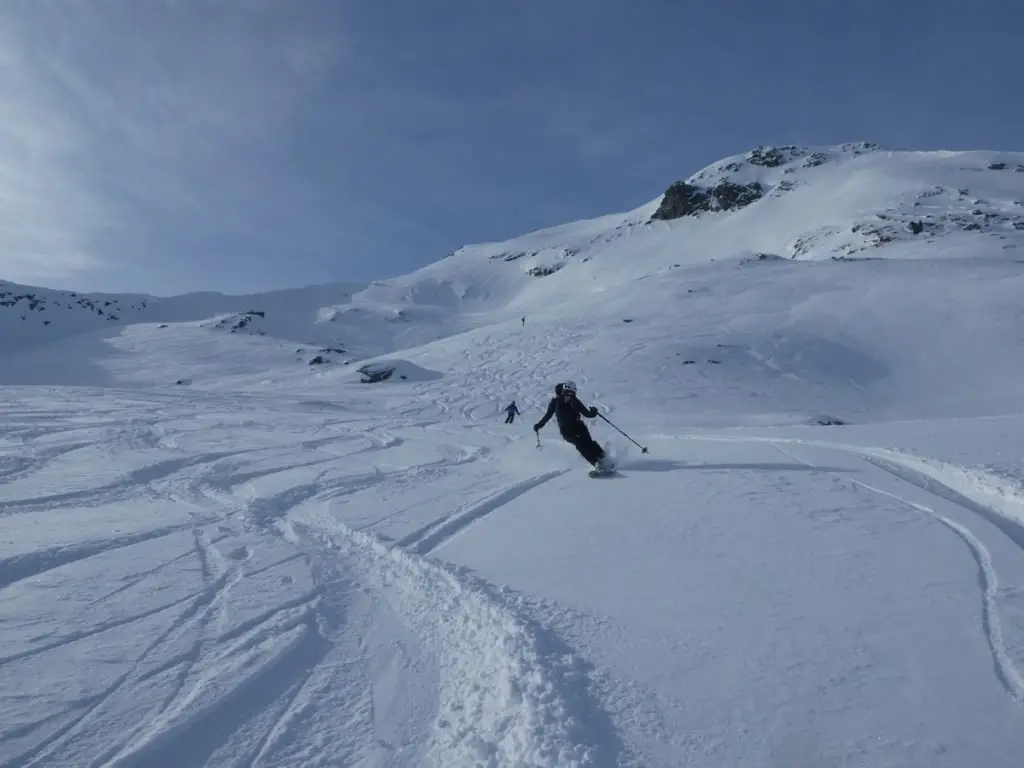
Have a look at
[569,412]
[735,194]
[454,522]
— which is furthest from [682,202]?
[454,522]

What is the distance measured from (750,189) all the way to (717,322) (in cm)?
8357

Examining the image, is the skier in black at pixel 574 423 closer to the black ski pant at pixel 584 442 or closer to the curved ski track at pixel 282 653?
the black ski pant at pixel 584 442

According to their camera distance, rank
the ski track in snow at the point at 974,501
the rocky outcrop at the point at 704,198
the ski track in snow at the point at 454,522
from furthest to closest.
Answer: the rocky outcrop at the point at 704,198 < the ski track in snow at the point at 454,522 < the ski track in snow at the point at 974,501

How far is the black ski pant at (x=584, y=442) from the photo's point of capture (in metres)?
9.48

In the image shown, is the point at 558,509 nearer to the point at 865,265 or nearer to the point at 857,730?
the point at 857,730

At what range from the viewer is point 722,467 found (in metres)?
8.69

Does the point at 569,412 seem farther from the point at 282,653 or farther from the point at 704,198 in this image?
the point at 704,198

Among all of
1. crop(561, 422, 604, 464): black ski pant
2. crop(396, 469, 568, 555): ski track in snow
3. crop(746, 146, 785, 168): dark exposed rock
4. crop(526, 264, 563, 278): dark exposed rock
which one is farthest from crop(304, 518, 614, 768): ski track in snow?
crop(746, 146, 785, 168): dark exposed rock

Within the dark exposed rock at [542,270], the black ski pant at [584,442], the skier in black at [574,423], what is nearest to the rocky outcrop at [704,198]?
the dark exposed rock at [542,270]

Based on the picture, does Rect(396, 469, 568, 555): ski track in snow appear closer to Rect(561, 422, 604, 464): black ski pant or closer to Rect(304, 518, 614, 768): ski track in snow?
Rect(304, 518, 614, 768): ski track in snow

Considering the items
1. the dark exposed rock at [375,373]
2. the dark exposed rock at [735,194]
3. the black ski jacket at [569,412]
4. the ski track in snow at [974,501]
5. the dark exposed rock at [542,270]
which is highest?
the dark exposed rock at [735,194]

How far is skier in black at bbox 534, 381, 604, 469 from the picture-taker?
9508 millimetres

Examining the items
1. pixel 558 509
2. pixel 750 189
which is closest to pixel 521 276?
pixel 750 189

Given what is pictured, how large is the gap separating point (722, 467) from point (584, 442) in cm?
207
